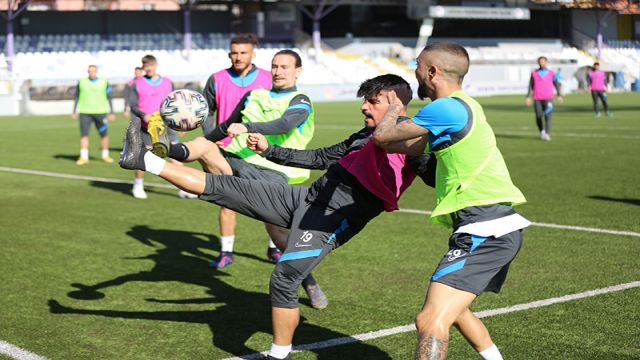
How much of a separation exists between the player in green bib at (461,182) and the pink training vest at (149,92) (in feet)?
38.0

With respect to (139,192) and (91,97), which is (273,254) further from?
(91,97)

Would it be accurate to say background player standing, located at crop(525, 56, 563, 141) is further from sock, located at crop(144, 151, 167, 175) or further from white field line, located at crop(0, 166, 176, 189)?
sock, located at crop(144, 151, 167, 175)

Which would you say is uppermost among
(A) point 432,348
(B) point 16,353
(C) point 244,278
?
(A) point 432,348

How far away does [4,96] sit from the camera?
44.3m

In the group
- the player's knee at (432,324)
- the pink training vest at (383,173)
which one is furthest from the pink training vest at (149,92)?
the player's knee at (432,324)

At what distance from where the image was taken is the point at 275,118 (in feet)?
27.8

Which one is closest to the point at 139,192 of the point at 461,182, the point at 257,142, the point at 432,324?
the point at 257,142

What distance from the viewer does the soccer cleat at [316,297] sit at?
25.5 ft

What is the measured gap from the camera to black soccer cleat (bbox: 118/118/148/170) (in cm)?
604

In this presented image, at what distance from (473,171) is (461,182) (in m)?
0.09

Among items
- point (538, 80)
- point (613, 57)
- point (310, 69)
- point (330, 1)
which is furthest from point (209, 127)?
point (613, 57)

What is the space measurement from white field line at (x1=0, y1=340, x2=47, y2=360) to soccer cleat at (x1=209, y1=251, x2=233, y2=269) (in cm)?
321

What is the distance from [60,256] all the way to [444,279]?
6.23 m

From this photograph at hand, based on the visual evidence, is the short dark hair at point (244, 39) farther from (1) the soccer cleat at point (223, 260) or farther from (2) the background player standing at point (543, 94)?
(2) the background player standing at point (543, 94)
